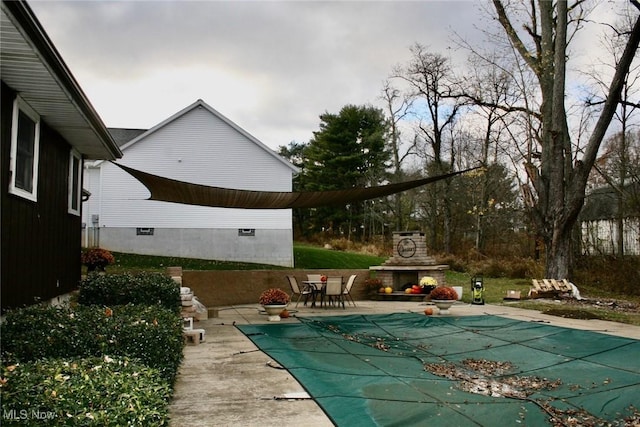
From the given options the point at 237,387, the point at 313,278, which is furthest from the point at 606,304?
the point at 237,387

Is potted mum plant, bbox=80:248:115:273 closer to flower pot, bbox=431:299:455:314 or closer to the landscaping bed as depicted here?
the landscaping bed

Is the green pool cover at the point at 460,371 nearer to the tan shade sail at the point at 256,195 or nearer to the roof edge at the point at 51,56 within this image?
the tan shade sail at the point at 256,195

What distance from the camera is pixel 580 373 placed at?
501 cm

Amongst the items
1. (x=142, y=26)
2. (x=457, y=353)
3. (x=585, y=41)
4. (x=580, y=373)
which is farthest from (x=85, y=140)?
(x=585, y=41)

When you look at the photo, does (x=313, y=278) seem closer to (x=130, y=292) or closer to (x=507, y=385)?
(x=130, y=292)

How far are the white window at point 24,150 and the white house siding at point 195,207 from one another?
12.8 meters

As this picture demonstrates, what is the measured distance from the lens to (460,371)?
5.18 metres

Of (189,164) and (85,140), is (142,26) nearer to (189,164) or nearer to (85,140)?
(85,140)

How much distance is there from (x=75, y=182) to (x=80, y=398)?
618cm

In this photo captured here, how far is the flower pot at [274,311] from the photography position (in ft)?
28.2

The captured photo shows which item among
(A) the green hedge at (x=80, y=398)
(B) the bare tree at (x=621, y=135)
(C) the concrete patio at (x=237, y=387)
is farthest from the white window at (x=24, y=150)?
(B) the bare tree at (x=621, y=135)

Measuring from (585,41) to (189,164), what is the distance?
13.0m

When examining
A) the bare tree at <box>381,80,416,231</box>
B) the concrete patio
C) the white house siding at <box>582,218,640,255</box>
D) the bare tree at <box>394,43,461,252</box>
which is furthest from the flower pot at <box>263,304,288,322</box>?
the bare tree at <box>381,80,416,231</box>

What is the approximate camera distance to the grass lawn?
9456 millimetres
